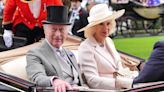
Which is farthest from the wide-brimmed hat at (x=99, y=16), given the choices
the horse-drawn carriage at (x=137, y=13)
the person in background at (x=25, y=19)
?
the horse-drawn carriage at (x=137, y=13)

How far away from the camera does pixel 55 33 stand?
3723mm

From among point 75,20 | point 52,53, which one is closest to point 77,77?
point 52,53

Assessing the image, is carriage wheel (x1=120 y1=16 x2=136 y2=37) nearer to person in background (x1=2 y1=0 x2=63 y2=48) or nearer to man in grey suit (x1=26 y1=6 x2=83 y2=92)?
person in background (x1=2 y1=0 x2=63 y2=48)

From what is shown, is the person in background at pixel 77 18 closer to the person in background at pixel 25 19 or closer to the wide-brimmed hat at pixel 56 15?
the person in background at pixel 25 19

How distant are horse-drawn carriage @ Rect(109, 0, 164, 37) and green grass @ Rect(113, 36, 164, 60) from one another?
1453mm

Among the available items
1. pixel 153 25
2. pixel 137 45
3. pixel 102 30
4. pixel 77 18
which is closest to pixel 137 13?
pixel 153 25

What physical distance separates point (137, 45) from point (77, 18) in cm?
361

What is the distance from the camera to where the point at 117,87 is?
3.81 meters

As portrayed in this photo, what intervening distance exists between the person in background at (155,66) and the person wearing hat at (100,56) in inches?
27.9

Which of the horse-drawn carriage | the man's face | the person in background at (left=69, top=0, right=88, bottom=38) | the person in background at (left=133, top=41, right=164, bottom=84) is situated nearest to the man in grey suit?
the man's face

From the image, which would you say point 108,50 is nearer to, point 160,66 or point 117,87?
point 117,87

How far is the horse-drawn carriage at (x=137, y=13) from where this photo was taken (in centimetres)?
1555

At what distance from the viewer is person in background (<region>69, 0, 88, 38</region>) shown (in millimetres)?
8562

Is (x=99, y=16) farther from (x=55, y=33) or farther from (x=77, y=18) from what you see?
(x=77, y=18)
